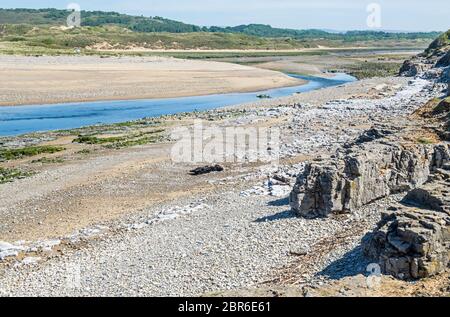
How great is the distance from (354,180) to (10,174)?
830 inches

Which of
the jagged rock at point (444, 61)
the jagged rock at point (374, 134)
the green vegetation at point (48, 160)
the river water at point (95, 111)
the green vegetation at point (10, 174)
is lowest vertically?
the green vegetation at point (10, 174)

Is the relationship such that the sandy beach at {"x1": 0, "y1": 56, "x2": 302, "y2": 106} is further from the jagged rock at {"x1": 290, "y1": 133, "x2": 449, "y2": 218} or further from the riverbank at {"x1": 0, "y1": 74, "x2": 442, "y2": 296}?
the jagged rock at {"x1": 290, "y1": 133, "x2": 449, "y2": 218}

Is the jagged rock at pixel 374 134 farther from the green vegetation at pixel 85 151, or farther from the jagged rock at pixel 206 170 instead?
the green vegetation at pixel 85 151

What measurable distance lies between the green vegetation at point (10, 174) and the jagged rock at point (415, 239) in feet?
72.9

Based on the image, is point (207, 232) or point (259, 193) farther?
point (259, 193)

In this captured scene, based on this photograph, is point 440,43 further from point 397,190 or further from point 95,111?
point 397,190

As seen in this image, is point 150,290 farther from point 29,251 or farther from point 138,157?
point 138,157

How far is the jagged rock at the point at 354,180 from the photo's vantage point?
757 inches

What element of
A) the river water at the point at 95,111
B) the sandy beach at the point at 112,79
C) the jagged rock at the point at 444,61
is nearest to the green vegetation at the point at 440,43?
the jagged rock at the point at 444,61

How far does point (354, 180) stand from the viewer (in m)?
19.2

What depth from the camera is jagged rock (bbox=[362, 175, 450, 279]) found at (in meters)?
13.1

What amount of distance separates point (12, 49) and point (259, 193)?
98.9 meters
